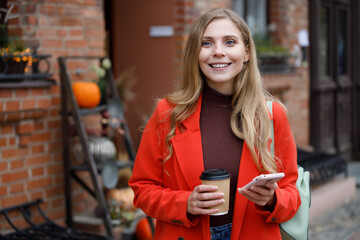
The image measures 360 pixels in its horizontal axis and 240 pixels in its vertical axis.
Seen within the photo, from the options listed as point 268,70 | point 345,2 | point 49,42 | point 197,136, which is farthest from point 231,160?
point 345,2

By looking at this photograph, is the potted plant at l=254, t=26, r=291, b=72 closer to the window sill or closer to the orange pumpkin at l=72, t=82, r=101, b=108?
the orange pumpkin at l=72, t=82, r=101, b=108

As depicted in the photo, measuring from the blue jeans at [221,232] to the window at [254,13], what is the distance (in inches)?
207

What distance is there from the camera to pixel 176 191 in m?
2.14

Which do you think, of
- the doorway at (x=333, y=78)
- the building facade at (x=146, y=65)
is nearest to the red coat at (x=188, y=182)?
the building facade at (x=146, y=65)

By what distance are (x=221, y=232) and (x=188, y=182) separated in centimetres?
23

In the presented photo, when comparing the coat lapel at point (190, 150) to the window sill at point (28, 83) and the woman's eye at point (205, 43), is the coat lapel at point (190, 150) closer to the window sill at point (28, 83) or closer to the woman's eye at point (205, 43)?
the woman's eye at point (205, 43)

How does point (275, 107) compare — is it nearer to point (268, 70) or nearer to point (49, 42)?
point (49, 42)

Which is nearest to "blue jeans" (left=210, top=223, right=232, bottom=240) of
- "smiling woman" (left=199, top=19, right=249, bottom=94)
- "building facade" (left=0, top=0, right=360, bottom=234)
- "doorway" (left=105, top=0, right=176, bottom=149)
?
"smiling woman" (left=199, top=19, right=249, bottom=94)

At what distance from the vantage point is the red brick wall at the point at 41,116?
4.09 meters

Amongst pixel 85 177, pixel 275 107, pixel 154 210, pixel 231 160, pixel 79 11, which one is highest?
pixel 79 11

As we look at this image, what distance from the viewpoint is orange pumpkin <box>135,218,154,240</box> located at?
441 cm

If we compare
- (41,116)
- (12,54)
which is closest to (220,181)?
(12,54)

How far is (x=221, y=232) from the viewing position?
214 cm

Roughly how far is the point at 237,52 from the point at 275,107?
0.92 ft
